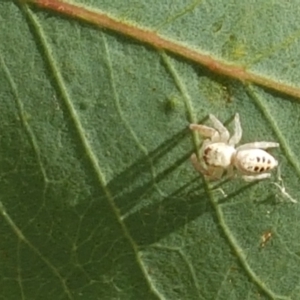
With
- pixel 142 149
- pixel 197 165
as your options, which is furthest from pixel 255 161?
pixel 142 149

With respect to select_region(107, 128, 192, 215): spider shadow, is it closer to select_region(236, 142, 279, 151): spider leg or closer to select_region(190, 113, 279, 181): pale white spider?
select_region(190, 113, 279, 181): pale white spider

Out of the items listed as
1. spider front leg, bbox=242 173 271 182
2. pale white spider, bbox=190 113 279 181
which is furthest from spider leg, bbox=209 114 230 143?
spider front leg, bbox=242 173 271 182

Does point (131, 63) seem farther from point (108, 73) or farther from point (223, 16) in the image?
point (223, 16)

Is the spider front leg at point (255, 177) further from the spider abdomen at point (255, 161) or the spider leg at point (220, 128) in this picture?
the spider leg at point (220, 128)

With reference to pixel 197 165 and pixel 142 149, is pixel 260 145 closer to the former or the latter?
pixel 197 165

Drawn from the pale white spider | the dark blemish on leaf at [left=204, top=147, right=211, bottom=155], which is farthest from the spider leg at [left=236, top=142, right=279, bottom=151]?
the dark blemish on leaf at [left=204, top=147, right=211, bottom=155]

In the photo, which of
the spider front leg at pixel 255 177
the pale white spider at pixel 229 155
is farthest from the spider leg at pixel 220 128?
the spider front leg at pixel 255 177

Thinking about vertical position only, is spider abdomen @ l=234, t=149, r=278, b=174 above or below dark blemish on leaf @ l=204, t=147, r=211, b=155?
below

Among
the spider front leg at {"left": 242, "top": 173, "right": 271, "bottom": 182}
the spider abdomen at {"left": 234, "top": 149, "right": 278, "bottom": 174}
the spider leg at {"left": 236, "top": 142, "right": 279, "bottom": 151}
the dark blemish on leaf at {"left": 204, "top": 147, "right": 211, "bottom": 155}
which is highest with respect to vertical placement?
the dark blemish on leaf at {"left": 204, "top": 147, "right": 211, "bottom": 155}
